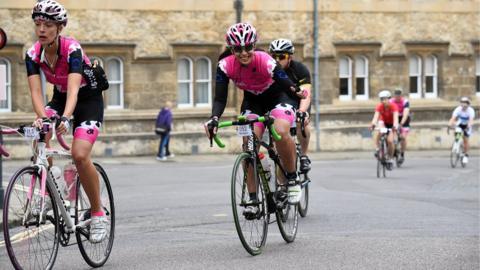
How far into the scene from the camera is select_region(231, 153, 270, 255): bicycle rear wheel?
9.04 meters

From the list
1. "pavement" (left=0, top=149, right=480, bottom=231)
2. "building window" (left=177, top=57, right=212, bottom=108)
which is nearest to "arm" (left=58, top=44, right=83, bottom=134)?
"pavement" (left=0, top=149, right=480, bottom=231)

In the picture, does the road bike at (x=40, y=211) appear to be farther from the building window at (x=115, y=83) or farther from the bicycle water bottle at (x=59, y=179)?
the building window at (x=115, y=83)

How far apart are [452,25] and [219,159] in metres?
11.1

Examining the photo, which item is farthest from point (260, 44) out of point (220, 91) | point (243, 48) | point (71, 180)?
point (71, 180)

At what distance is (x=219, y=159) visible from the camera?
29.9m

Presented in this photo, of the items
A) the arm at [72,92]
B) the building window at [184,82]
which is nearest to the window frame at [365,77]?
the building window at [184,82]

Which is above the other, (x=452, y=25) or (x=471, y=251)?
(x=452, y=25)

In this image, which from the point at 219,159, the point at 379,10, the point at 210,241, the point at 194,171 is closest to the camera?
the point at 210,241

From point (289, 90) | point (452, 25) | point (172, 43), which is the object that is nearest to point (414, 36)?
point (452, 25)

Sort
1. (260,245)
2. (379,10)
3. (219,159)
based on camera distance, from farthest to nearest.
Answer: (379,10), (219,159), (260,245)

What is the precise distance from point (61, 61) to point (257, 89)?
2252mm

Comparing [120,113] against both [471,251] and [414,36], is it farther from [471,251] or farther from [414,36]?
[471,251]

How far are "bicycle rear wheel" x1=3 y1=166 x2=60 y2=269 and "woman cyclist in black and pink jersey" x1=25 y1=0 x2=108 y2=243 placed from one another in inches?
17.9

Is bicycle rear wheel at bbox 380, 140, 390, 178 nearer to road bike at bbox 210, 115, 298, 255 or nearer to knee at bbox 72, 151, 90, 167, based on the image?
road bike at bbox 210, 115, 298, 255
